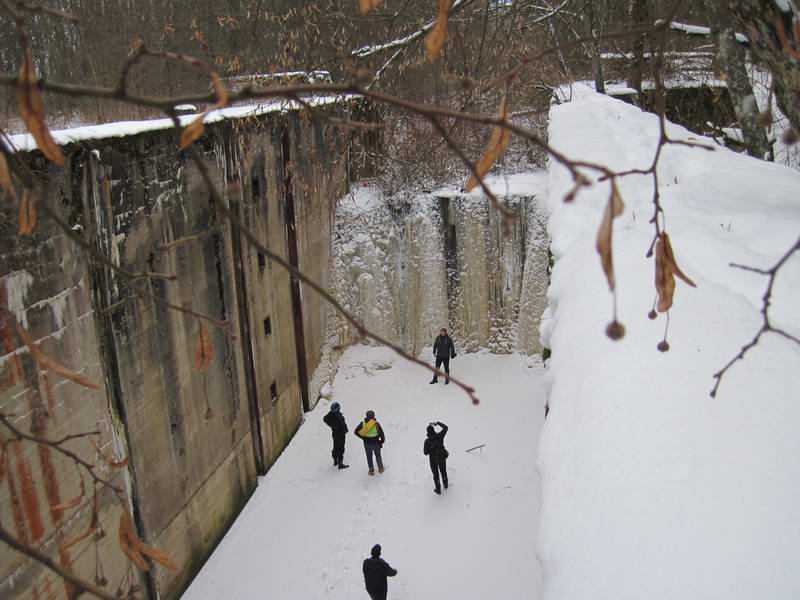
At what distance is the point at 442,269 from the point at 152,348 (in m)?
6.67

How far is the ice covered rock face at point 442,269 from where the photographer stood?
12.1 metres

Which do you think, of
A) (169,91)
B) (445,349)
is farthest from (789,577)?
(169,91)

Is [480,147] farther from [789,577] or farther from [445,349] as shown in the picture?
[789,577]

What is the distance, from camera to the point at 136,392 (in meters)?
6.15

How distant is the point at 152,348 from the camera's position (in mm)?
6434

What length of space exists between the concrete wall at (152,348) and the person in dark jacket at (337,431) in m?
0.89

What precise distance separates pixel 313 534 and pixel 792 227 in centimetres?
527

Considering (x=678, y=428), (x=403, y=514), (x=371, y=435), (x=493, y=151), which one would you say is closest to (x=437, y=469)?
(x=403, y=514)

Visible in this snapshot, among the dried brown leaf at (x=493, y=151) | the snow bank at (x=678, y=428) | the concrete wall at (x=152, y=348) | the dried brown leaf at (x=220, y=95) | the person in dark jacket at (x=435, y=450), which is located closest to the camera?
the dried brown leaf at (x=220, y=95)

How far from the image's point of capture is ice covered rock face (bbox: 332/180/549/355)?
1211 centimetres

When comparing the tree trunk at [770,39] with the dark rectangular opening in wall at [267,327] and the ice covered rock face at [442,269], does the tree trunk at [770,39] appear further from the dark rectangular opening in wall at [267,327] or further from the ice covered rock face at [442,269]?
the ice covered rock face at [442,269]

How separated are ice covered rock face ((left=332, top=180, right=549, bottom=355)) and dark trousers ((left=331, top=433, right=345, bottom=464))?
3.45m

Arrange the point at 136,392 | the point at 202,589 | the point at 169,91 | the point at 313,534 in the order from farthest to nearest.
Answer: the point at 169,91 → the point at 313,534 → the point at 202,589 → the point at 136,392

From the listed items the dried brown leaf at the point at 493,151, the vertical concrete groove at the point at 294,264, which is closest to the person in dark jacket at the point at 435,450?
the vertical concrete groove at the point at 294,264
